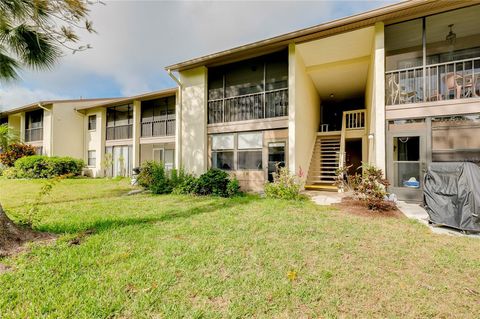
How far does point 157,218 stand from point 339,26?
28.3ft

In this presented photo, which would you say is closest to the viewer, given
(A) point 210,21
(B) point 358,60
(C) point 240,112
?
(B) point 358,60

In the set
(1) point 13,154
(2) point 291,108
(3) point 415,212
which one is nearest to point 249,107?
(2) point 291,108

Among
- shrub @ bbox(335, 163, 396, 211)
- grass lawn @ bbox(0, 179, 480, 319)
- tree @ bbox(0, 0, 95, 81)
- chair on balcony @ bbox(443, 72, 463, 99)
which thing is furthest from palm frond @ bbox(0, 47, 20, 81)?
chair on balcony @ bbox(443, 72, 463, 99)

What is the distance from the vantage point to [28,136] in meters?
20.3

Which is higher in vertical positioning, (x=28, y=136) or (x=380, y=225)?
(x=28, y=136)

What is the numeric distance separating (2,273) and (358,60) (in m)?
12.6

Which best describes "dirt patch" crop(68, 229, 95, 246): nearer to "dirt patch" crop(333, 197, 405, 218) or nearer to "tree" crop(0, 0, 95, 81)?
"tree" crop(0, 0, 95, 81)

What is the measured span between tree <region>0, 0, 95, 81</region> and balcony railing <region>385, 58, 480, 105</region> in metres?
8.93

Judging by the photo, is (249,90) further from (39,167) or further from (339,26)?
(39,167)

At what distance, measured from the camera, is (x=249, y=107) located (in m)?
10.3

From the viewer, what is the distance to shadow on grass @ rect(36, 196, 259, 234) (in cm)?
478

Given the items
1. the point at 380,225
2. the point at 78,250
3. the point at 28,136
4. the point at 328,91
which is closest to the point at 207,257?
the point at 78,250

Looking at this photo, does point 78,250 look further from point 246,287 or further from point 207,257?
point 246,287

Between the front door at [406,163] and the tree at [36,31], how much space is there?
8.90 metres
